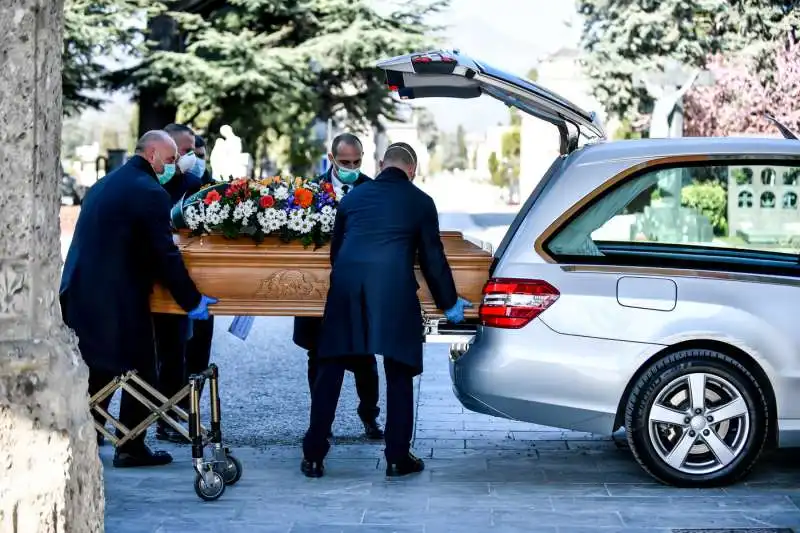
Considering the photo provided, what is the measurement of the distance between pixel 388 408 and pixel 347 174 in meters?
1.84

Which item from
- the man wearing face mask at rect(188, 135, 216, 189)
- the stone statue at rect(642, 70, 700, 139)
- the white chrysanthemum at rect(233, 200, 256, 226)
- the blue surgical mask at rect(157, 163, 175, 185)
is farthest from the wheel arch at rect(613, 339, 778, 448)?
the stone statue at rect(642, 70, 700, 139)

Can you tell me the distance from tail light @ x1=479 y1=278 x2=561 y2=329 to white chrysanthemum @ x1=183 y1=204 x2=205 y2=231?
6.08 feet

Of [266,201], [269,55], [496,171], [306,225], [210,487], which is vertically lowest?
[210,487]

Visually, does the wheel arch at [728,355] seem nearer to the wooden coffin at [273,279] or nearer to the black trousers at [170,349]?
the wooden coffin at [273,279]

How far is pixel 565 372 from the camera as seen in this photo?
6855mm

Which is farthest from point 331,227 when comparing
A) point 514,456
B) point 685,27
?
point 685,27

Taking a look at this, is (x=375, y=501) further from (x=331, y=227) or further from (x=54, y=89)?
(x=54, y=89)

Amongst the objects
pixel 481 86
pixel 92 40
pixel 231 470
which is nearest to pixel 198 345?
pixel 231 470

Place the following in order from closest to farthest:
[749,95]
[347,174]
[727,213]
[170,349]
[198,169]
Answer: [170,349] < [347,174] < [198,169] < [727,213] < [749,95]

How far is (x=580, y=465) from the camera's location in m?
7.64

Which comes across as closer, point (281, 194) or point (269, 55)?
point (281, 194)

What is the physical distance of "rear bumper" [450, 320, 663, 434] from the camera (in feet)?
22.5

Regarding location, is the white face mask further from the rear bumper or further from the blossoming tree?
the blossoming tree

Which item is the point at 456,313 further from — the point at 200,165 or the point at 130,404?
the point at 200,165
